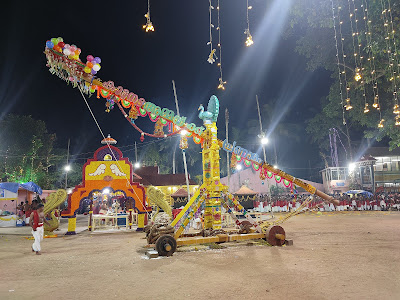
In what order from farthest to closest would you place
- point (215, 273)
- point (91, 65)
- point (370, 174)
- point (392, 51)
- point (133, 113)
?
point (370, 174) → point (392, 51) → point (133, 113) → point (91, 65) → point (215, 273)

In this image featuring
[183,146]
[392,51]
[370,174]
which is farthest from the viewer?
[370,174]

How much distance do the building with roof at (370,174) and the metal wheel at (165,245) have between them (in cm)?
3594

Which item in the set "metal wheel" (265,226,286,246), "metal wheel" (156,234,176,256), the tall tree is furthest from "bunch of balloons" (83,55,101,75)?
the tall tree

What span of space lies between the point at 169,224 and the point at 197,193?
4.32 ft

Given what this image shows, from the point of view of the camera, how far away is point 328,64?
82.7 ft

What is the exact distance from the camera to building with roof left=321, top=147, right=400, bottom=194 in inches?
1475

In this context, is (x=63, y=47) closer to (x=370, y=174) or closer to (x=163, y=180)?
(x=163, y=180)

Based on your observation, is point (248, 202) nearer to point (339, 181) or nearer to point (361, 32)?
point (361, 32)

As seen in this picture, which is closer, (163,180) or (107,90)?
(107,90)

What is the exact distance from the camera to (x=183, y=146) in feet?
32.4

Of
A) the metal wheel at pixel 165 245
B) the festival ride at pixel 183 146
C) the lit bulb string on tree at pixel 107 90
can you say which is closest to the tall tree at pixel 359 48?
the lit bulb string on tree at pixel 107 90

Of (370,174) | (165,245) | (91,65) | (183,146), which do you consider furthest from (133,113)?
(370,174)

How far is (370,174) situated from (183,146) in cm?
3625

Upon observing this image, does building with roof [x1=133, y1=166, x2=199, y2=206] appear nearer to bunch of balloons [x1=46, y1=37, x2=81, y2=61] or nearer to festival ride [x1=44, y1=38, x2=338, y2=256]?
festival ride [x1=44, y1=38, x2=338, y2=256]
